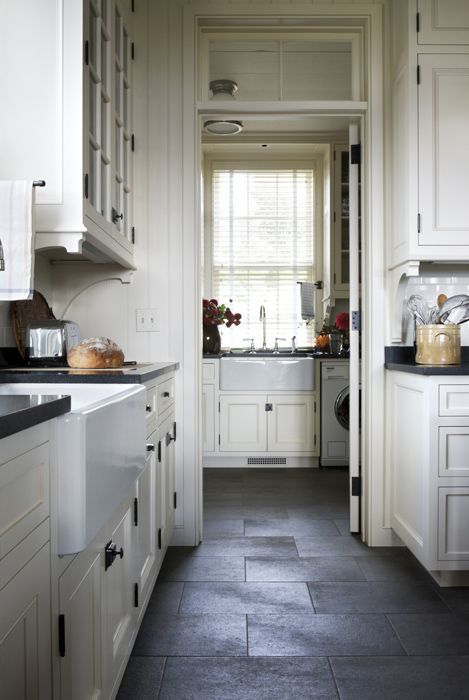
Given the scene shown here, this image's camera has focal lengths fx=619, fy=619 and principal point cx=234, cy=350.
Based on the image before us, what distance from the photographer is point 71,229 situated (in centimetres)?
211

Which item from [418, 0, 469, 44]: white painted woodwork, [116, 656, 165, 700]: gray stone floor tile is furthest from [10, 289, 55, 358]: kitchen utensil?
[418, 0, 469, 44]: white painted woodwork

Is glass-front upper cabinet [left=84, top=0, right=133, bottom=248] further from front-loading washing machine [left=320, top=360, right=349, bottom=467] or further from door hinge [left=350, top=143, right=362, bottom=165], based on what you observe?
front-loading washing machine [left=320, top=360, right=349, bottom=467]

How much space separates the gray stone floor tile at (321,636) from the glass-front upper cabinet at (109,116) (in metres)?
1.56

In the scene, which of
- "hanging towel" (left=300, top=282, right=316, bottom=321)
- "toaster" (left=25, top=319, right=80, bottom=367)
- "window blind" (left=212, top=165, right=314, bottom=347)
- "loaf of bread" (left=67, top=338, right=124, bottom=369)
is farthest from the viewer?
"window blind" (left=212, top=165, right=314, bottom=347)

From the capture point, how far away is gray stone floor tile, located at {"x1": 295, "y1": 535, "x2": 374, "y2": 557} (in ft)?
9.44

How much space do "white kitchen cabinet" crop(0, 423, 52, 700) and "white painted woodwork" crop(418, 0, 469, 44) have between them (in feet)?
8.41

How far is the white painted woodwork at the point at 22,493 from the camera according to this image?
83cm

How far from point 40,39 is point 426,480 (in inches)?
84.1

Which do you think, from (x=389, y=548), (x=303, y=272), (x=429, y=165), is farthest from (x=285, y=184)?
(x=389, y=548)

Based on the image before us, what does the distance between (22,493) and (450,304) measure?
2.44 metres

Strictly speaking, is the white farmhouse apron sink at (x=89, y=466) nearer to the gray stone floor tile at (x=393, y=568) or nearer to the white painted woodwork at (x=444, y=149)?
the gray stone floor tile at (x=393, y=568)

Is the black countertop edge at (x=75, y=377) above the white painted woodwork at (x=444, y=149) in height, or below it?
below

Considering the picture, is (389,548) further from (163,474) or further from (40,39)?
(40,39)

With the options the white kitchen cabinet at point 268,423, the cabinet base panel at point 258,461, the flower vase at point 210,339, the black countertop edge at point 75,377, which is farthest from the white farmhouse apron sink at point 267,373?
the black countertop edge at point 75,377
